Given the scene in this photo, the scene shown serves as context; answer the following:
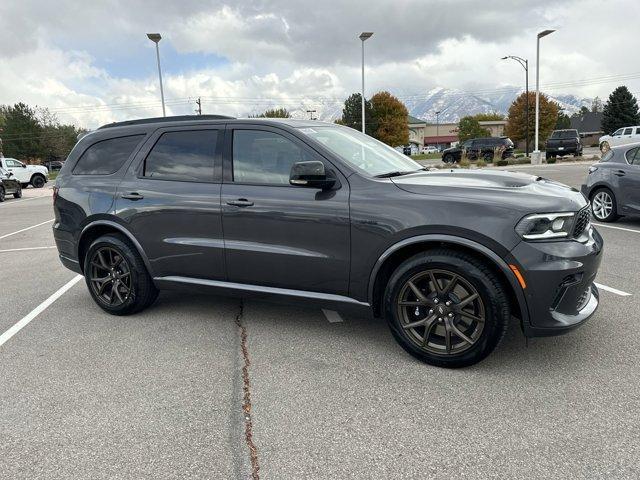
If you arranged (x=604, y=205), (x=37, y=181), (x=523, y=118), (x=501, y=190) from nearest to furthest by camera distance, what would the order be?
(x=501, y=190) → (x=604, y=205) → (x=37, y=181) → (x=523, y=118)

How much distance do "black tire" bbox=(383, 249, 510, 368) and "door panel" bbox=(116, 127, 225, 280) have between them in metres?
1.51

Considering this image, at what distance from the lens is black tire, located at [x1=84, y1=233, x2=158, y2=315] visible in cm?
464

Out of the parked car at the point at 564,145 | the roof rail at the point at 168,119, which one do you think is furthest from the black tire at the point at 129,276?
the parked car at the point at 564,145

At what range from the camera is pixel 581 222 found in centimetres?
342

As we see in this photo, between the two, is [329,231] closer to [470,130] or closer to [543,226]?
[543,226]

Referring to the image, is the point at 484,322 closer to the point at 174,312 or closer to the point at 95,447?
the point at 95,447

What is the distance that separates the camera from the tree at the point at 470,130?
103275mm

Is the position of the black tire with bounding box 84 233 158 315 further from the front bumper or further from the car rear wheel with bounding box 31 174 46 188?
the car rear wheel with bounding box 31 174 46 188

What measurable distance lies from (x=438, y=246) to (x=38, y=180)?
33.3 m

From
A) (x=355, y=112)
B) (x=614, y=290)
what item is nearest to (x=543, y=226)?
(x=614, y=290)

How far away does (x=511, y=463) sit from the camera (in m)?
2.43

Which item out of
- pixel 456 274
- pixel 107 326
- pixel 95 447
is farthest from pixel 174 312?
pixel 456 274

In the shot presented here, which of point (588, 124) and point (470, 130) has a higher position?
point (588, 124)

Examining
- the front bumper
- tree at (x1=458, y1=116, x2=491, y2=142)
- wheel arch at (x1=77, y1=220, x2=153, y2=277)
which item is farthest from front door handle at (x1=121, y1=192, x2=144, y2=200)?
tree at (x1=458, y1=116, x2=491, y2=142)
